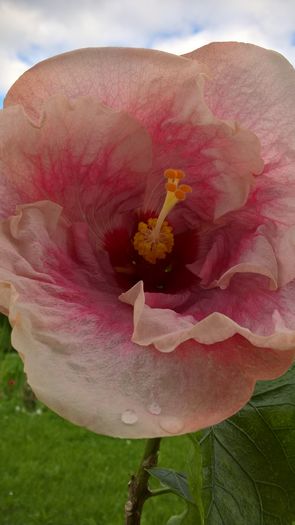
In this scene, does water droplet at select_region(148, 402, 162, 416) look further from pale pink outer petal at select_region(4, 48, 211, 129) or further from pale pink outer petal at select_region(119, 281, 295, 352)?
pale pink outer petal at select_region(4, 48, 211, 129)

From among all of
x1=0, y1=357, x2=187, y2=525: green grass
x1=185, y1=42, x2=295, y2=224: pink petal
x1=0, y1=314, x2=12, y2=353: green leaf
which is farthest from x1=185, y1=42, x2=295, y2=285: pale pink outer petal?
x1=0, y1=314, x2=12, y2=353: green leaf

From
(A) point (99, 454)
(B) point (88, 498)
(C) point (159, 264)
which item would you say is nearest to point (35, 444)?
(A) point (99, 454)

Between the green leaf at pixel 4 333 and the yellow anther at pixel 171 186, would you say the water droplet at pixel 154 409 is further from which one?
the green leaf at pixel 4 333

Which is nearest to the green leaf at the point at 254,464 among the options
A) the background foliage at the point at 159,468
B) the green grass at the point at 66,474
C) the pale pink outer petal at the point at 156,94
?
the background foliage at the point at 159,468

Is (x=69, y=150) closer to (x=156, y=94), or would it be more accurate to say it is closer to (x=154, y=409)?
(x=156, y=94)

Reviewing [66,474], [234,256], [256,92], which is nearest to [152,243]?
[234,256]

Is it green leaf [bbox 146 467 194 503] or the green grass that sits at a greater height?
green leaf [bbox 146 467 194 503]

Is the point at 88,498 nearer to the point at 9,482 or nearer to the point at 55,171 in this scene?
the point at 9,482
